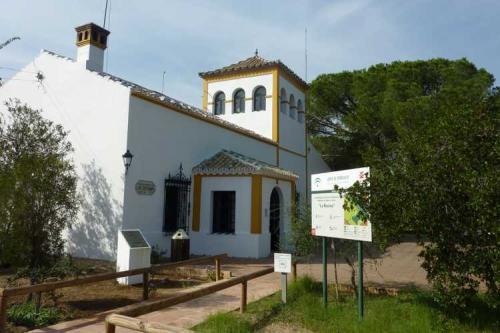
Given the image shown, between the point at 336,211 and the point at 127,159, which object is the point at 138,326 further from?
the point at 127,159

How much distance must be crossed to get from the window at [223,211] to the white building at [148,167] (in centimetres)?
3

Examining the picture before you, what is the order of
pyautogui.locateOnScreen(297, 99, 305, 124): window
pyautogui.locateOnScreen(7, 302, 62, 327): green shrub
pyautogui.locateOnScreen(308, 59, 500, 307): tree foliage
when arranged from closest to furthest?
pyautogui.locateOnScreen(308, 59, 500, 307): tree foliage
pyautogui.locateOnScreen(7, 302, 62, 327): green shrub
pyautogui.locateOnScreen(297, 99, 305, 124): window

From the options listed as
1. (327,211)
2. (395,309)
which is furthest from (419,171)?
(395,309)

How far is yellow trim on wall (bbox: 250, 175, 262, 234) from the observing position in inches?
500

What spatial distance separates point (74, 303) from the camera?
6.78 meters

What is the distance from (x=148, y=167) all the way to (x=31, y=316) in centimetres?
620

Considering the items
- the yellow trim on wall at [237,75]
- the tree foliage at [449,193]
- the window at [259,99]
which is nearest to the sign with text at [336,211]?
the tree foliage at [449,193]

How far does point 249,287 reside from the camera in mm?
8477

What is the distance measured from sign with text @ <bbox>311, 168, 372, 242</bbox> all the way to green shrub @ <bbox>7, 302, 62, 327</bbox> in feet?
14.2

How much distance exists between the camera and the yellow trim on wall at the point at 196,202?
1324cm

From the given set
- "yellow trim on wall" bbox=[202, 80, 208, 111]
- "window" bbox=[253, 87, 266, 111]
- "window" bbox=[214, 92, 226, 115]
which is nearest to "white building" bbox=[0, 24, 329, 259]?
"window" bbox=[253, 87, 266, 111]

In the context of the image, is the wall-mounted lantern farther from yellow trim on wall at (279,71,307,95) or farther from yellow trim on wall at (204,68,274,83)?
yellow trim on wall at (279,71,307,95)

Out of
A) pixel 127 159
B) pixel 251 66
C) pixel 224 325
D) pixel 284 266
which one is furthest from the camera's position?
pixel 251 66

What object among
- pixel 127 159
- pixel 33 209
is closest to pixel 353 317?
pixel 33 209
